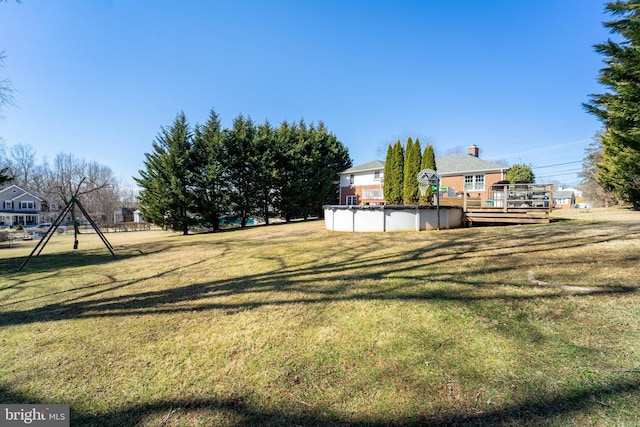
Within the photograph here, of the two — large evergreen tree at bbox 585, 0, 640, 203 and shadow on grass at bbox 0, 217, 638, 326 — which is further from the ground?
large evergreen tree at bbox 585, 0, 640, 203

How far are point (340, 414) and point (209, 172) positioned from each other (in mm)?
19879

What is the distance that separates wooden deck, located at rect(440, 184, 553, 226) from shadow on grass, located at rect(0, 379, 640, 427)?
457 inches

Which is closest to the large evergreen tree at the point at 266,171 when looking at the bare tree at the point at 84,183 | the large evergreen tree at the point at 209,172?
the large evergreen tree at the point at 209,172

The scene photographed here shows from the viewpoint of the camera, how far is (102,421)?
7.29 feet

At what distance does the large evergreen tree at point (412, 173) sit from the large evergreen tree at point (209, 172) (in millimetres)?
13170

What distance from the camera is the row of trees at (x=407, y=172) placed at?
17.2m

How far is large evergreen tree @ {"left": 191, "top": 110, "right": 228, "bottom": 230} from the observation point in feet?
65.8

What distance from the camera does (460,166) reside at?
24.1 metres

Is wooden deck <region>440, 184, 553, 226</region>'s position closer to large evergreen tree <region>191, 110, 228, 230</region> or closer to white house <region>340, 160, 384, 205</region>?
white house <region>340, 160, 384, 205</region>

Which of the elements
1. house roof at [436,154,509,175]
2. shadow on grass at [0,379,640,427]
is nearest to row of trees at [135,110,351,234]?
house roof at [436,154,509,175]

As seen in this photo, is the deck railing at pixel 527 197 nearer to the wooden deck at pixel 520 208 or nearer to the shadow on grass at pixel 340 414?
the wooden deck at pixel 520 208

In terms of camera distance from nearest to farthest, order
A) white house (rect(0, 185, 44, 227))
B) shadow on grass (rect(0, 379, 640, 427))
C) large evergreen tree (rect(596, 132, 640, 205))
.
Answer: shadow on grass (rect(0, 379, 640, 427))
large evergreen tree (rect(596, 132, 640, 205))
white house (rect(0, 185, 44, 227))

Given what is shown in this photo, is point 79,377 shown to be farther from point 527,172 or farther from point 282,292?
point 527,172

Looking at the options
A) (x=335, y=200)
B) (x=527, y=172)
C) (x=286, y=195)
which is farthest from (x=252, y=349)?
(x=335, y=200)
